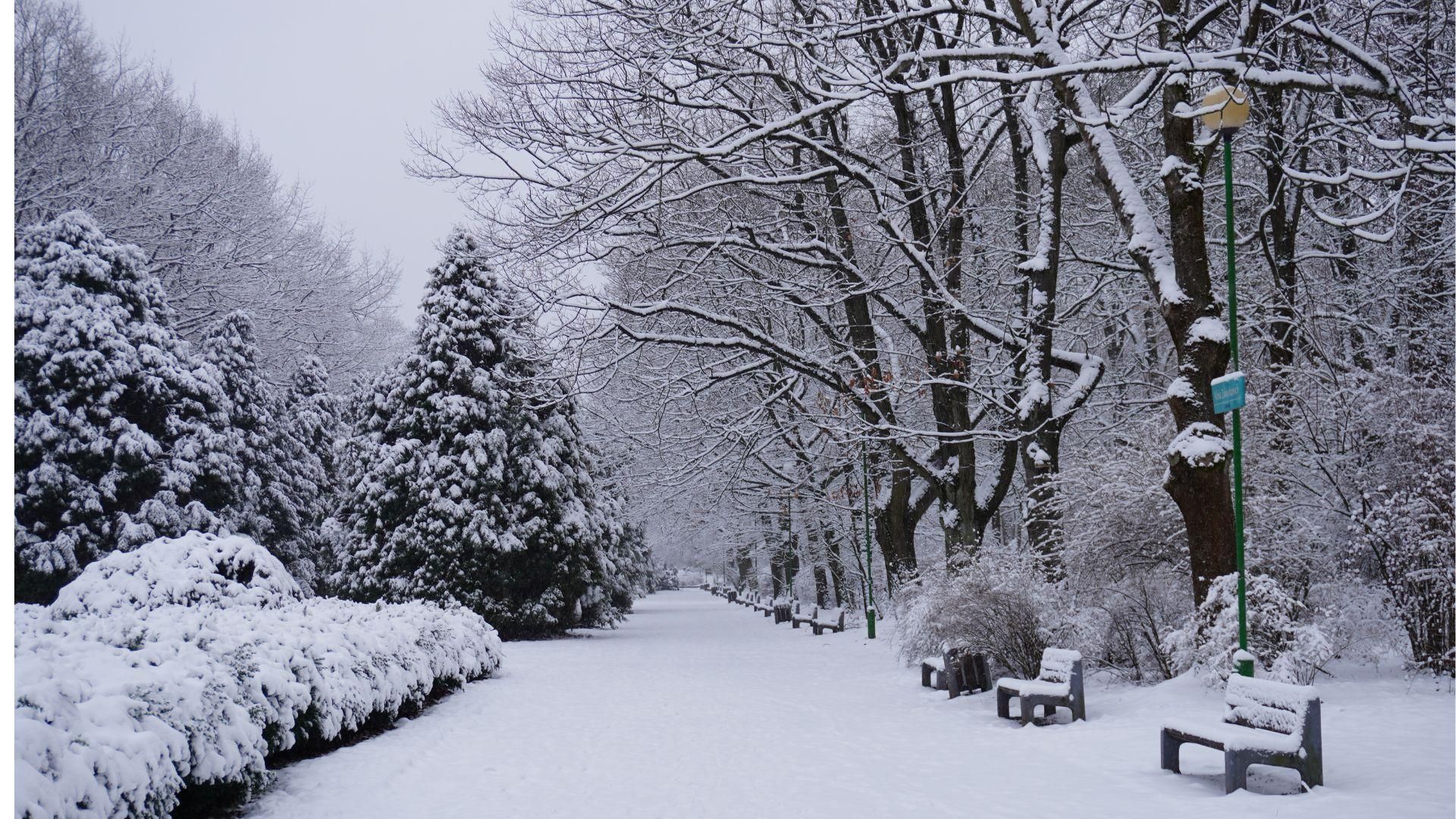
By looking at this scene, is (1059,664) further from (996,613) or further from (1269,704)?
(1269,704)

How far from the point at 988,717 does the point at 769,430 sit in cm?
1242

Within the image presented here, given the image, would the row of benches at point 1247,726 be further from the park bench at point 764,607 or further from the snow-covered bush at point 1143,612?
the park bench at point 764,607

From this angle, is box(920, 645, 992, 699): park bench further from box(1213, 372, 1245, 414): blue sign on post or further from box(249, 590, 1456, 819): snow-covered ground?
box(1213, 372, 1245, 414): blue sign on post

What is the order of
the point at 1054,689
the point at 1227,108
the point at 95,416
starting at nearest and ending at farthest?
the point at 1227,108, the point at 1054,689, the point at 95,416

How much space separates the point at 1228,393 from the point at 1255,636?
120 inches

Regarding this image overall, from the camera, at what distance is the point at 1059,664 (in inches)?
364

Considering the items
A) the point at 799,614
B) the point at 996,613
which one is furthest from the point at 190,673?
the point at 799,614

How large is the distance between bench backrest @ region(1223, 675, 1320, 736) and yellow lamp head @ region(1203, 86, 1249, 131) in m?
4.36

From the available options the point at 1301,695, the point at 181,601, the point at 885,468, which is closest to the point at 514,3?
the point at 181,601

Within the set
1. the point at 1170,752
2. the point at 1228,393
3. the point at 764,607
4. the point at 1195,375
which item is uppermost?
the point at 1195,375

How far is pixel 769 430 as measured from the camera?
2181 centimetres

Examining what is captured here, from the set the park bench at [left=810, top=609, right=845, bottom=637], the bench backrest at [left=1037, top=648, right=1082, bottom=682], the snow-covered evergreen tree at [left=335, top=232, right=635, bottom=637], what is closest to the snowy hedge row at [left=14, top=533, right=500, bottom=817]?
the bench backrest at [left=1037, top=648, right=1082, bottom=682]

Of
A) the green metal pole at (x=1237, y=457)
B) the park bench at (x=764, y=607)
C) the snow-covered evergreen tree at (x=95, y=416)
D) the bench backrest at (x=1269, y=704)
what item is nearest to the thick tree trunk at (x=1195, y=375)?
the green metal pole at (x=1237, y=457)

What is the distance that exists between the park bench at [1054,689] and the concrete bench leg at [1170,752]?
6.42 ft
